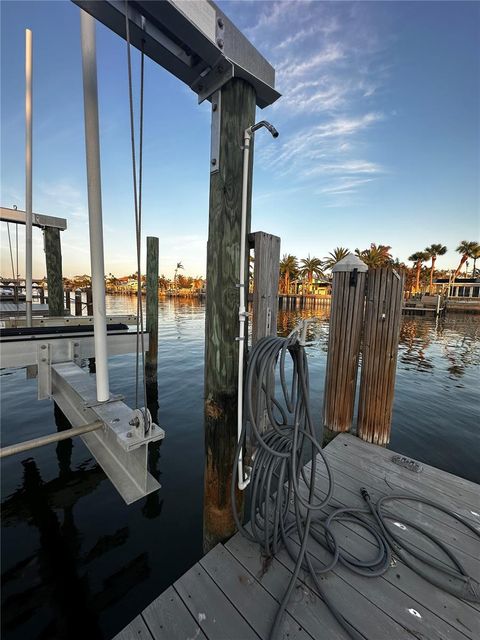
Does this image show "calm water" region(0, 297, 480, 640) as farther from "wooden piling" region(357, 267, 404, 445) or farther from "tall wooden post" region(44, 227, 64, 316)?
"tall wooden post" region(44, 227, 64, 316)

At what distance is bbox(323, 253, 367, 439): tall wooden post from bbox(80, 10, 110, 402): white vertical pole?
282 centimetres

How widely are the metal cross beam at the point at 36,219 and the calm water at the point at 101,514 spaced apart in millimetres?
4094

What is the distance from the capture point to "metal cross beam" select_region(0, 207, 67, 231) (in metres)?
6.04

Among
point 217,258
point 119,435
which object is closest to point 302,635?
point 119,435

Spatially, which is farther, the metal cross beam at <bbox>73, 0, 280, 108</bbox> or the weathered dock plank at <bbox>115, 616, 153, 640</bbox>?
the weathered dock plank at <bbox>115, 616, 153, 640</bbox>

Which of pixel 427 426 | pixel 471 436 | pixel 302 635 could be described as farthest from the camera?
pixel 427 426

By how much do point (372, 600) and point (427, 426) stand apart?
A: 5.02 m

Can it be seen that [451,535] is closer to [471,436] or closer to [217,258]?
[217,258]

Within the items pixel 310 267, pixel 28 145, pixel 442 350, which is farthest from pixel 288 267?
pixel 28 145

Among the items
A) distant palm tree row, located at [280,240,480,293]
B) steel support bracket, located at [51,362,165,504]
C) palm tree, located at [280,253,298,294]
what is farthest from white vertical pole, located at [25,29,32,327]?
palm tree, located at [280,253,298,294]

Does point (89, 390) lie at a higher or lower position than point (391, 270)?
lower

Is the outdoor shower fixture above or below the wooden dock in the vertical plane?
above

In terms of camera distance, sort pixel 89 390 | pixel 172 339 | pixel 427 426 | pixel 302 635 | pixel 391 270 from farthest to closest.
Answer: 1. pixel 172 339
2. pixel 427 426
3. pixel 391 270
4. pixel 89 390
5. pixel 302 635

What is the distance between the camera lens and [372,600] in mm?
1688
